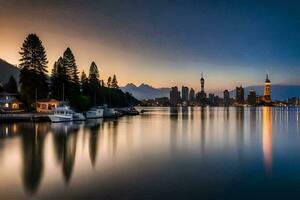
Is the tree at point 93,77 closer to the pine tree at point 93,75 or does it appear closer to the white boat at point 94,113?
the pine tree at point 93,75

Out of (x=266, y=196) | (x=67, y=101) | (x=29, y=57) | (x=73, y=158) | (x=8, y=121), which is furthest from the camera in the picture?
(x=67, y=101)

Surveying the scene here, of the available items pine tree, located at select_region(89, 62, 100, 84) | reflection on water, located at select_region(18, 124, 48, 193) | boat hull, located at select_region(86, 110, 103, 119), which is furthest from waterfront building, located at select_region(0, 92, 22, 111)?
reflection on water, located at select_region(18, 124, 48, 193)

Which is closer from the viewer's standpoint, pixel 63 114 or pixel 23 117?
pixel 23 117

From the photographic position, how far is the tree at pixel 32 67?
7256 centimetres

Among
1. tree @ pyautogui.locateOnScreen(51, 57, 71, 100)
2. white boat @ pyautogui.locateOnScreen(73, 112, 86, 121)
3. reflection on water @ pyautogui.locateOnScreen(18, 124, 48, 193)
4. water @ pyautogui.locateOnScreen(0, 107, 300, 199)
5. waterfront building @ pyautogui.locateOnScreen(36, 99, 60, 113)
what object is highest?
tree @ pyautogui.locateOnScreen(51, 57, 71, 100)

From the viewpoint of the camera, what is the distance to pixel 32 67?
242 feet

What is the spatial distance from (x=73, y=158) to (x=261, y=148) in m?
18.4

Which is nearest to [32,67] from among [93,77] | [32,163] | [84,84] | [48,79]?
[48,79]

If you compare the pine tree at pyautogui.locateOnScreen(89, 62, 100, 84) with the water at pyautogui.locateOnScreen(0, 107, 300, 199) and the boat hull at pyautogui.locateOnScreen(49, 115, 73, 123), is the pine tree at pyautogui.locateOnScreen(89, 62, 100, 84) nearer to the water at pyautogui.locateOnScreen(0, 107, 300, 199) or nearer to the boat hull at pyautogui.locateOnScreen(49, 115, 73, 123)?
the boat hull at pyautogui.locateOnScreen(49, 115, 73, 123)

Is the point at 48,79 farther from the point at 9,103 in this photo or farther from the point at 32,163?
the point at 32,163

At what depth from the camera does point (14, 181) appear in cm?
1673

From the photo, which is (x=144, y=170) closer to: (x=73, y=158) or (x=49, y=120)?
(x=73, y=158)

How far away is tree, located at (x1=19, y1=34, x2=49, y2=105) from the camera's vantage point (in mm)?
72562

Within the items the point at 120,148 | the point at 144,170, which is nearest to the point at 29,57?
the point at 120,148
